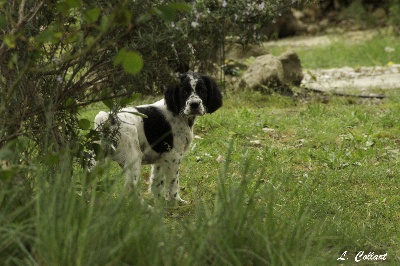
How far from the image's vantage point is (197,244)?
3828 millimetres

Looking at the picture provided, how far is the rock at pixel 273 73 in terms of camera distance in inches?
454

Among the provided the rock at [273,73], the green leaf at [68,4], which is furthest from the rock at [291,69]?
the green leaf at [68,4]

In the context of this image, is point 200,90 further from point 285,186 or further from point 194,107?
point 285,186

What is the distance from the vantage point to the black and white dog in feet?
20.6

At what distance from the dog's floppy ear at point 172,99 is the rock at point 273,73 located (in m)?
4.89

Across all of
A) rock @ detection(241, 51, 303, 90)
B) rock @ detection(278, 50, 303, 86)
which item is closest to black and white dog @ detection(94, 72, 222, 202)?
rock @ detection(241, 51, 303, 90)

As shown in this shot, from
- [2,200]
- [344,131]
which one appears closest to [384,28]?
[344,131]

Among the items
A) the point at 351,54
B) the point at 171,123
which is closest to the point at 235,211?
the point at 171,123

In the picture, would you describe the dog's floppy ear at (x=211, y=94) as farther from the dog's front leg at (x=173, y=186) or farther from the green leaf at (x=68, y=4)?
the green leaf at (x=68, y=4)

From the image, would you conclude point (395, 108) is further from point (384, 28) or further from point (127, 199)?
point (384, 28)

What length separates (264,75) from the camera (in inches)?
455

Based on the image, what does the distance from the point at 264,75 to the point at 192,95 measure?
533cm

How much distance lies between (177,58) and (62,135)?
2.74 feet

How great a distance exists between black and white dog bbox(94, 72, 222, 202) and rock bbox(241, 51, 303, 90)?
4766mm
